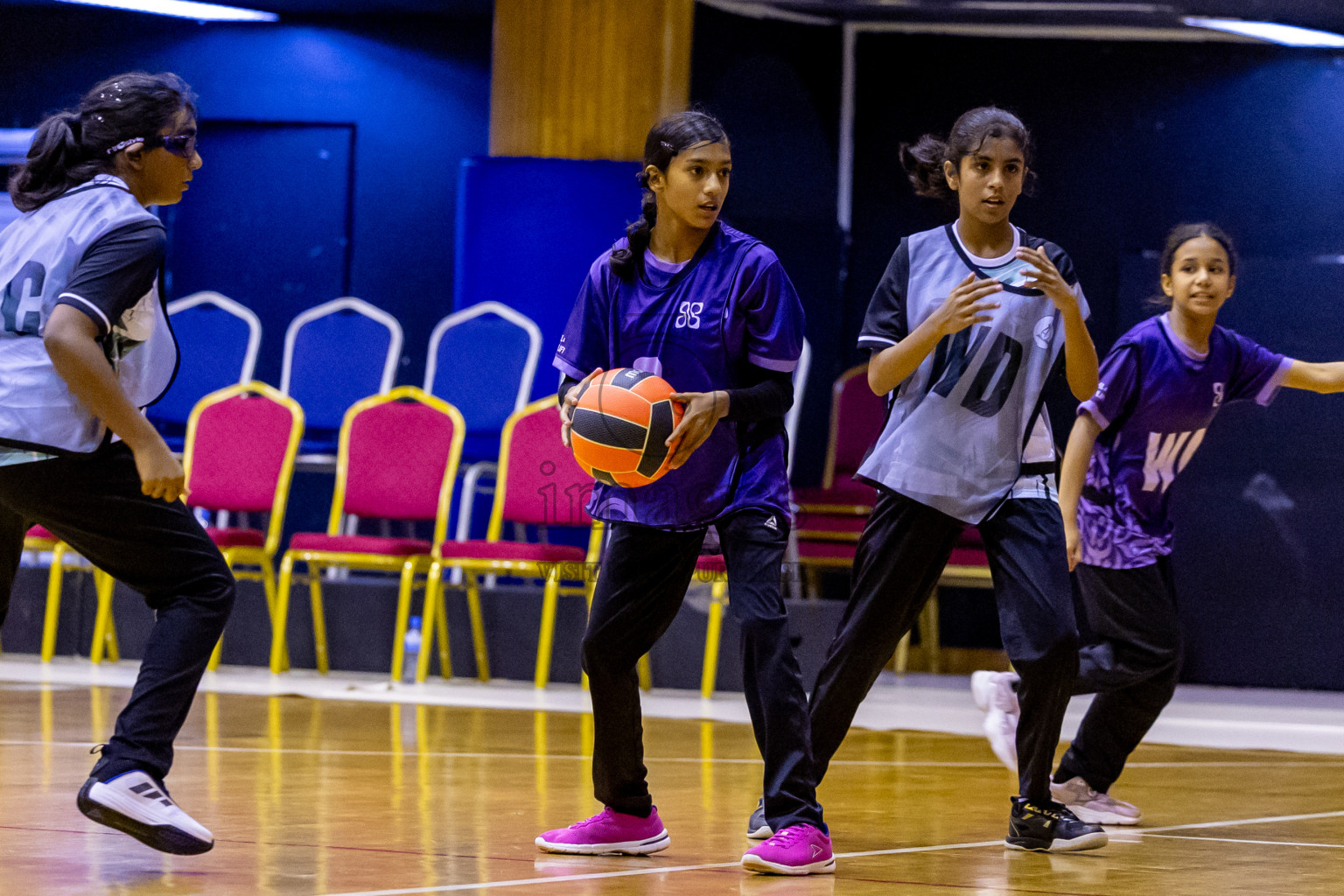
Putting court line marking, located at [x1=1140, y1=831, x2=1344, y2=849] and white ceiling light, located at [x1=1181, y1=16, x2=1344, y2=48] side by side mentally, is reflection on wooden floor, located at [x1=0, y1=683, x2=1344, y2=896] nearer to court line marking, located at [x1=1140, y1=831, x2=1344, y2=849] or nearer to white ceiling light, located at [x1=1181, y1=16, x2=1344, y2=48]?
court line marking, located at [x1=1140, y1=831, x2=1344, y2=849]

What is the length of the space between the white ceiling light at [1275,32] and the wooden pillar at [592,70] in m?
2.47

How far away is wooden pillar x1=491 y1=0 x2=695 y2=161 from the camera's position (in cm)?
819

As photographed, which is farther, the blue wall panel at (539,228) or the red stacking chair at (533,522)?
the blue wall panel at (539,228)

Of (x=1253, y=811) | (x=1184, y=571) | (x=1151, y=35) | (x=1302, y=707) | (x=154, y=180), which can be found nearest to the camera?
(x=154, y=180)

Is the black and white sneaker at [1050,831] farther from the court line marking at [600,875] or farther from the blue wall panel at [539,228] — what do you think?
the blue wall panel at [539,228]

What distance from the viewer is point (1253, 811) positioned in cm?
434

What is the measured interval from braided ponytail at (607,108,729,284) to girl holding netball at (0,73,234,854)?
885 mm

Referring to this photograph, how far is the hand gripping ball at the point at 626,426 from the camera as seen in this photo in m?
3.20

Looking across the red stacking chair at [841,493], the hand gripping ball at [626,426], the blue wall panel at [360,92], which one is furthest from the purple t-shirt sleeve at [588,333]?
the blue wall panel at [360,92]

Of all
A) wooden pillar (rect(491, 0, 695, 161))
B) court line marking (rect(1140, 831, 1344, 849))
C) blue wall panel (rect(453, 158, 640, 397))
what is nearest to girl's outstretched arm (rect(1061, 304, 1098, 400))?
court line marking (rect(1140, 831, 1344, 849))

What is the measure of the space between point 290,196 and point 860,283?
10.6ft

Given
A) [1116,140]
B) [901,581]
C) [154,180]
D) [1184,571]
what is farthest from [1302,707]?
[154,180]

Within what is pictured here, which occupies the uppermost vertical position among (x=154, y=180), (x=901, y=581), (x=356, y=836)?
(x=154, y=180)

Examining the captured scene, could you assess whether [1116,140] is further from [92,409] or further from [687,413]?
[92,409]
